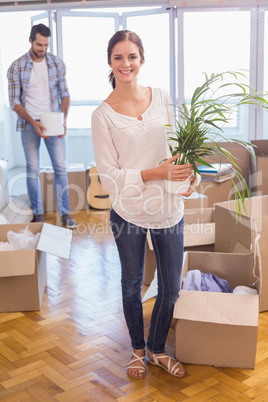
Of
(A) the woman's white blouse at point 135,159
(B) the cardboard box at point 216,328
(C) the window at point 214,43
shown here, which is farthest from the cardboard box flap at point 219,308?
(C) the window at point 214,43

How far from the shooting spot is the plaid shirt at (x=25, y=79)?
164 inches

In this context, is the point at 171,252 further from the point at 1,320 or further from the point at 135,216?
the point at 1,320

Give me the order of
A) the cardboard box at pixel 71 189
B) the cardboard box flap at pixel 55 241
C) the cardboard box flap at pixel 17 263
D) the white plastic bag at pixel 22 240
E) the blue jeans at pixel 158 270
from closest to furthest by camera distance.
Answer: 1. the blue jeans at pixel 158 270
2. the cardboard box flap at pixel 17 263
3. the cardboard box flap at pixel 55 241
4. the white plastic bag at pixel 22 240
5. the cardboard box at pixel 71 189

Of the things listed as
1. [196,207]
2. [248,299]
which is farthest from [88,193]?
[248,299]

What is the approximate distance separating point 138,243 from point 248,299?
0.54 meters

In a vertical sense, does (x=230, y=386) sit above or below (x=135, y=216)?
below

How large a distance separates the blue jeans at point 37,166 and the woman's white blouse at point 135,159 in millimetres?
2437

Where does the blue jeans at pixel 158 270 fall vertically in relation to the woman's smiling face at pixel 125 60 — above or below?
below

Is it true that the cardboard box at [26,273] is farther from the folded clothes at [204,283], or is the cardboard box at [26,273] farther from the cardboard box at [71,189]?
the cardboard box at [71,189]

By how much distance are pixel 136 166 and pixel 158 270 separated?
443 mm

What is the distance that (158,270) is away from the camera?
2090mm

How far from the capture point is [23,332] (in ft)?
8.47

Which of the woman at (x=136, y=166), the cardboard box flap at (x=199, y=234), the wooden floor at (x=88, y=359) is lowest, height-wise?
the wooden floor at (x=88, y=359)

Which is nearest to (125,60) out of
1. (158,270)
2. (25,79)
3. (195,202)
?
(158,270)
